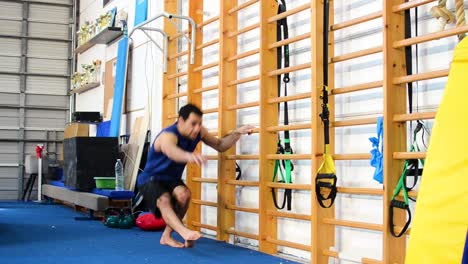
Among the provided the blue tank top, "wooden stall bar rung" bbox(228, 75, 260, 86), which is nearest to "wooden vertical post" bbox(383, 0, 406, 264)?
"wooden stall bar rung" bbox(228, 75, 260, 86)

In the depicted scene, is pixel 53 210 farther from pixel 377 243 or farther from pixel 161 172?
pixel 377 243

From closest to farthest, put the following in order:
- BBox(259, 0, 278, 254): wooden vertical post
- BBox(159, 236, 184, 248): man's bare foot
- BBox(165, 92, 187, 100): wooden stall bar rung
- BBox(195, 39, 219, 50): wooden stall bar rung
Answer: BBox(259, 0, 278, 254): wooden vertical post < BBox(159, 236, 184, 248): man's bare foot < BBox(195, 39, 219, 50): wooden stall bar rung < BBox(165, 92, 187, 100): wooden stall bar rung

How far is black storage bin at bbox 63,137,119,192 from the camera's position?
265 inches

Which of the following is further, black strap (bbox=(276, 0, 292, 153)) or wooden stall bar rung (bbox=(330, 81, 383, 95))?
black strap (bbox=(276, 0, 292, 153))

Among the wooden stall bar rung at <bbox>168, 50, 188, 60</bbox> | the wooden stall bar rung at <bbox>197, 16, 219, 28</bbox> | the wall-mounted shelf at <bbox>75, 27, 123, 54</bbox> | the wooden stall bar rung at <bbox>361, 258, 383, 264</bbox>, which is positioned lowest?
the wooden stall bar rung at <bbox>361, 258, 383, 264</bbox>

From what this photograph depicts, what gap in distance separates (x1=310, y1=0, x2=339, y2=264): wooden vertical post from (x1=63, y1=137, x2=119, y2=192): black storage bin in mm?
3656

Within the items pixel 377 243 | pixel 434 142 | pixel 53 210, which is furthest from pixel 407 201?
pixel 53 210

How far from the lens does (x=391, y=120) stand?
3.13 m

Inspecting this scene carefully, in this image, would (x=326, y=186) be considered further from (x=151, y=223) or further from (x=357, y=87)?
(x=151, y=223)

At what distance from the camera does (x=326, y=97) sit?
355cm

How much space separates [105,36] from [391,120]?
20.6ft

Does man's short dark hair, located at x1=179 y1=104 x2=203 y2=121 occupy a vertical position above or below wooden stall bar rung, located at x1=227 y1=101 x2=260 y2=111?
below

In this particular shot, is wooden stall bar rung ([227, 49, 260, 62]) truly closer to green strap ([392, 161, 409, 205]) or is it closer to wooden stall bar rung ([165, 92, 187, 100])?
wooden stall bar rung ([165, 92, 187, 100])

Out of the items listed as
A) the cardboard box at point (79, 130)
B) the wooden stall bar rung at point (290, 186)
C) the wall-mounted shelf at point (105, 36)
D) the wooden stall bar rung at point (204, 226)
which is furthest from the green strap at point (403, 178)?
the cardboard box at point (79, 130)
